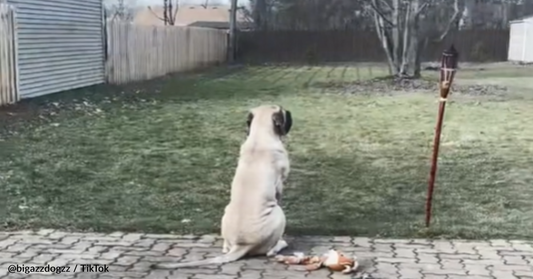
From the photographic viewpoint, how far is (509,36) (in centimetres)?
3678

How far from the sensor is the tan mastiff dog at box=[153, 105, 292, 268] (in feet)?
13.4

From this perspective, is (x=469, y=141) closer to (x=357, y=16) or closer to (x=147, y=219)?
(x=147, y=219)

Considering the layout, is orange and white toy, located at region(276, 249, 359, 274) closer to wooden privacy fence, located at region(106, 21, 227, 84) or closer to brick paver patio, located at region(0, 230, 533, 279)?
brick paver patio, located at region(0, 230, 533, 279)

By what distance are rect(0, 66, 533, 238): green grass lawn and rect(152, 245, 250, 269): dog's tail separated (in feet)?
2.59

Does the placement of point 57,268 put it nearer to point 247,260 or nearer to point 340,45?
point 247,260

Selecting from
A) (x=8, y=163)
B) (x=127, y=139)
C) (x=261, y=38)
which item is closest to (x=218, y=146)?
(x=127, y=139)

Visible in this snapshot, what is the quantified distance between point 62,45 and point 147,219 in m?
11.7

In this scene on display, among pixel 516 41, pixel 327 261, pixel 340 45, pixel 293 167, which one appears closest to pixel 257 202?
pixel 327 261

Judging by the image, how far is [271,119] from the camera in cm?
439

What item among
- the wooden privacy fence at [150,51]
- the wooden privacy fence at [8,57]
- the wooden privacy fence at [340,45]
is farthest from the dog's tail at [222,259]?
the wooden privacy fence at [340,45]

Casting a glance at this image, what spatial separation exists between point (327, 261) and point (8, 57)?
9894 mm

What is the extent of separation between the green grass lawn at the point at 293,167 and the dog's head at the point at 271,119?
2.88 feet

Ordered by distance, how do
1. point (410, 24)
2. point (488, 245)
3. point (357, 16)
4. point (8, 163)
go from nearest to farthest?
point (488, 245) < point (8, 163) < point (410, 24) < point (357, 16)

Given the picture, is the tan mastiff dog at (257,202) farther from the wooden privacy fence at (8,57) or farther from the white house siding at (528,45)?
the white house siding at (528,45)
